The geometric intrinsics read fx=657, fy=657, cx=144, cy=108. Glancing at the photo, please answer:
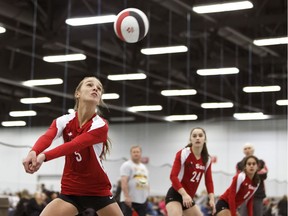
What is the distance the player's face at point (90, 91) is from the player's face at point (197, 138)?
292 cm

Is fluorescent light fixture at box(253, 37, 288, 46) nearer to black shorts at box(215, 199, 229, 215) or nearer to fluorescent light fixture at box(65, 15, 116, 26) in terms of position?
fluorescent light fixture at box(65, 15, 116, 26)

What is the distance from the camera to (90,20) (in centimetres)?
1794

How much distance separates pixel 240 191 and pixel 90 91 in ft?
14.6

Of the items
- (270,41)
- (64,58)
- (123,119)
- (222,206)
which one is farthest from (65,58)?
(222,206)

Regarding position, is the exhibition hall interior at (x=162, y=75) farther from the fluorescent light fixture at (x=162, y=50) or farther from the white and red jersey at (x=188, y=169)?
the white and red jersey at (x=188, y=169)

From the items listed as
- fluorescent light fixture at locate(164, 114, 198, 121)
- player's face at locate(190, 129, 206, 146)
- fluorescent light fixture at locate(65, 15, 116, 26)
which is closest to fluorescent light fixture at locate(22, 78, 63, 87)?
fluorescent light fixture at locate(65, 15, 116, 26)

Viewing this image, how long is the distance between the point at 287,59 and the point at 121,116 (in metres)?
5.50

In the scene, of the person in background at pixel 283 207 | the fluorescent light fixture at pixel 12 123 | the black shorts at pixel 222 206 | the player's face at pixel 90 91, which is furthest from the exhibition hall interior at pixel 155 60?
the player's face at pixel 90 91

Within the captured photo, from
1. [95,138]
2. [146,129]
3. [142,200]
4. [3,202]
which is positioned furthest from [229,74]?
[95,138]

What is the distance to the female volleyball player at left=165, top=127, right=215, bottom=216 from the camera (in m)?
8.12

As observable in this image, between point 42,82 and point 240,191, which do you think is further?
point 42,82

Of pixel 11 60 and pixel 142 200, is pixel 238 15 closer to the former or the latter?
pixel 11 60

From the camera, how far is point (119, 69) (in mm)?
19578

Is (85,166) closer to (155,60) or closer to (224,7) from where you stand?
(224,7)
